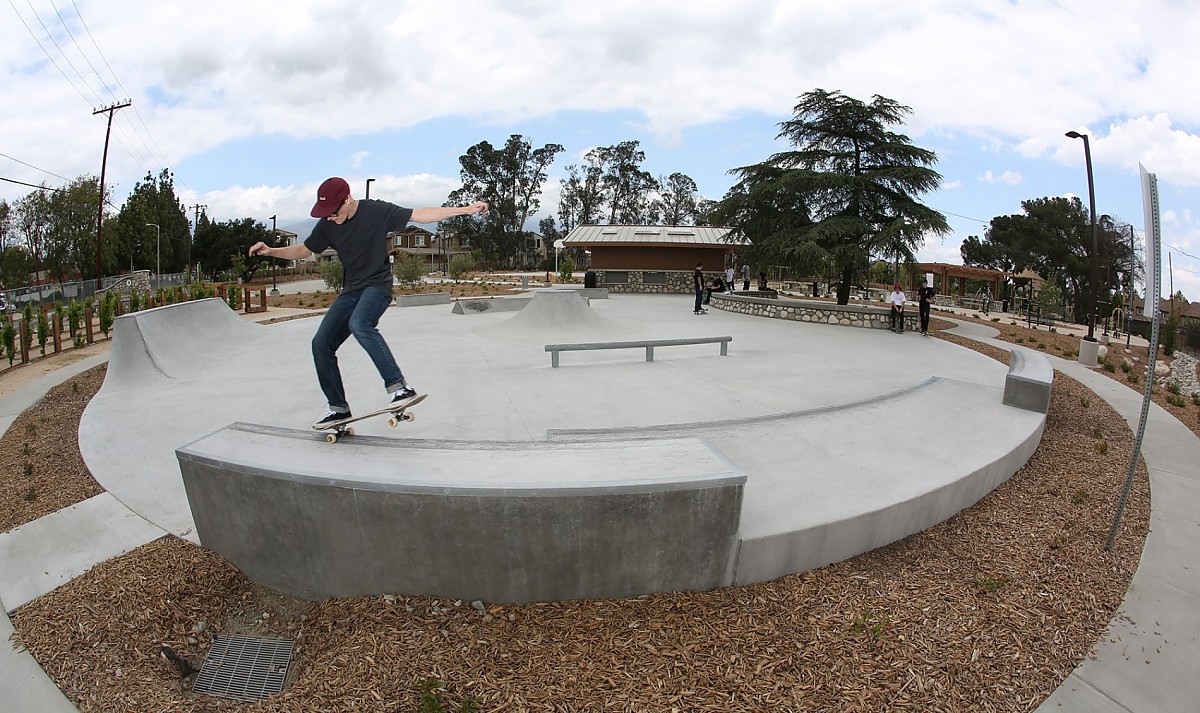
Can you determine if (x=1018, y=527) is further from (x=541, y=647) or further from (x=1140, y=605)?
(x=541, y=647)

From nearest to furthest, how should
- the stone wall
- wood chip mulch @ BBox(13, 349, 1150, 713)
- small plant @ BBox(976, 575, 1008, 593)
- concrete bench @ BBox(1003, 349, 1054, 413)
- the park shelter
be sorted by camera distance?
1. wood chip mulch @ BBox(13, 349, 1150, 713)
2. small plant @ BBox(976, 575, 1008, 593)
3. concrete bench @ BBox(1003, 349, 1054, 413)
4. the stone wall
5. the park shelter

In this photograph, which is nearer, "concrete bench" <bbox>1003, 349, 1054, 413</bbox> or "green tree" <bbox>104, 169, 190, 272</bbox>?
"concrete bench" <bbox>1003, 349, 1054, 413</bbox>

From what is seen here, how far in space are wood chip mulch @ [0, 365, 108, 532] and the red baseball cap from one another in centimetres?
295

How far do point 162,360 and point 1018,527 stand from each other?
10562 millimetres

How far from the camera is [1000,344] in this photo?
1552 centimetres

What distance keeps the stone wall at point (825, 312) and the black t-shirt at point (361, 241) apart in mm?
15761

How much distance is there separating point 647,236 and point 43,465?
86.0 ft

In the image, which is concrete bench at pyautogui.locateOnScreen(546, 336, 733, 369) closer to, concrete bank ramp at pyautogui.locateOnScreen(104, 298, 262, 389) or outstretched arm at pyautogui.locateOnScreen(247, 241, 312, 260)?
outstretched arm at pyautogui.locateOnScreen(247, 241, 312, 260)

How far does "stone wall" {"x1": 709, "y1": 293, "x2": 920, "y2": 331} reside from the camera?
17031mm

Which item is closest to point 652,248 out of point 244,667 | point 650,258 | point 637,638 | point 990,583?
point 650,258

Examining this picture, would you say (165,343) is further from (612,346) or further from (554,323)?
(612,346)

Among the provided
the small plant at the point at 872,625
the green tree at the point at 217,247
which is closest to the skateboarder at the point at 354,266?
the small plant at the point at 872,625

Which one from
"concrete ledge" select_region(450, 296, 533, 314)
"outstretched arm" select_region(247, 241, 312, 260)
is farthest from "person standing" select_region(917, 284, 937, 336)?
"outstretched arm" select_region(247, 241, 312, 260)

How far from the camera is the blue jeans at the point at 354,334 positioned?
394 cm
